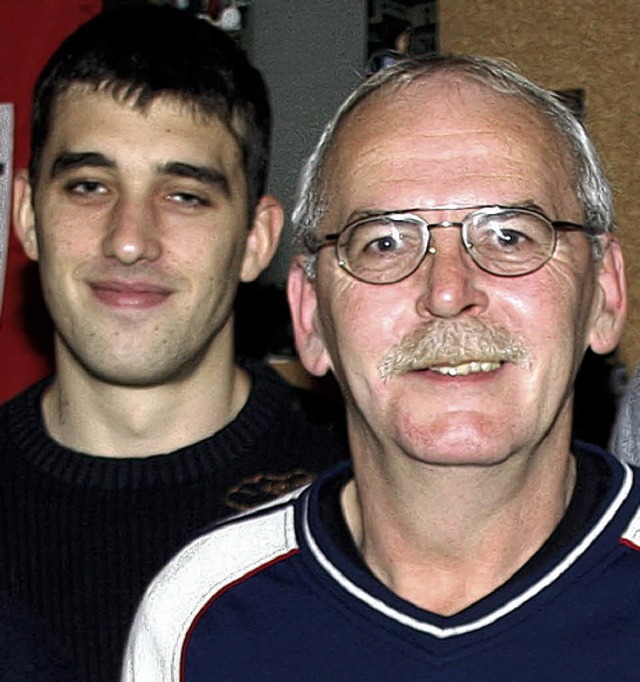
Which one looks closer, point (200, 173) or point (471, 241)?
point (471, 241)

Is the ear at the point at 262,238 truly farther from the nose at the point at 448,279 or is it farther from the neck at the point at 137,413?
the nose at the point at 448,279

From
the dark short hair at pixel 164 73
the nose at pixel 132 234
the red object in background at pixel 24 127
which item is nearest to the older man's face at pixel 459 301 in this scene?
the nose at pixel 132 234

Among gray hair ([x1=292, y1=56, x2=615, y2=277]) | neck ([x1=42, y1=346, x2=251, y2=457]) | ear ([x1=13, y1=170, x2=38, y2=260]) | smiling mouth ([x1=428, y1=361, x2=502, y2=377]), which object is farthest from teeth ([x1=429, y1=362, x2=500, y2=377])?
ear ([x1=13, y1=170, x2=38, y2=260])

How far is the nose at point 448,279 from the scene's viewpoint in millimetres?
1423

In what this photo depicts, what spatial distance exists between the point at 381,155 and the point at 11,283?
69.2 inches

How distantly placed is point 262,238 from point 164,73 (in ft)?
1.00

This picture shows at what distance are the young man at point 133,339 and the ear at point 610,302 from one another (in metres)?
0.65

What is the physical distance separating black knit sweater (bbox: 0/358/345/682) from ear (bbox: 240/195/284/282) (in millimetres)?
211

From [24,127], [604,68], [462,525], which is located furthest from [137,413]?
[24,127]

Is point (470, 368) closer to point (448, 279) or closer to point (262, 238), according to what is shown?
point (448, 279)

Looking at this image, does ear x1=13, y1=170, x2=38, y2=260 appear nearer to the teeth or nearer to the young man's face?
the young man's face

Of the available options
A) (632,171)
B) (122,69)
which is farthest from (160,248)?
(632,171)

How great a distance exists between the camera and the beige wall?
262 centimetres

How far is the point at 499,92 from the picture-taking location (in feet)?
5.15
